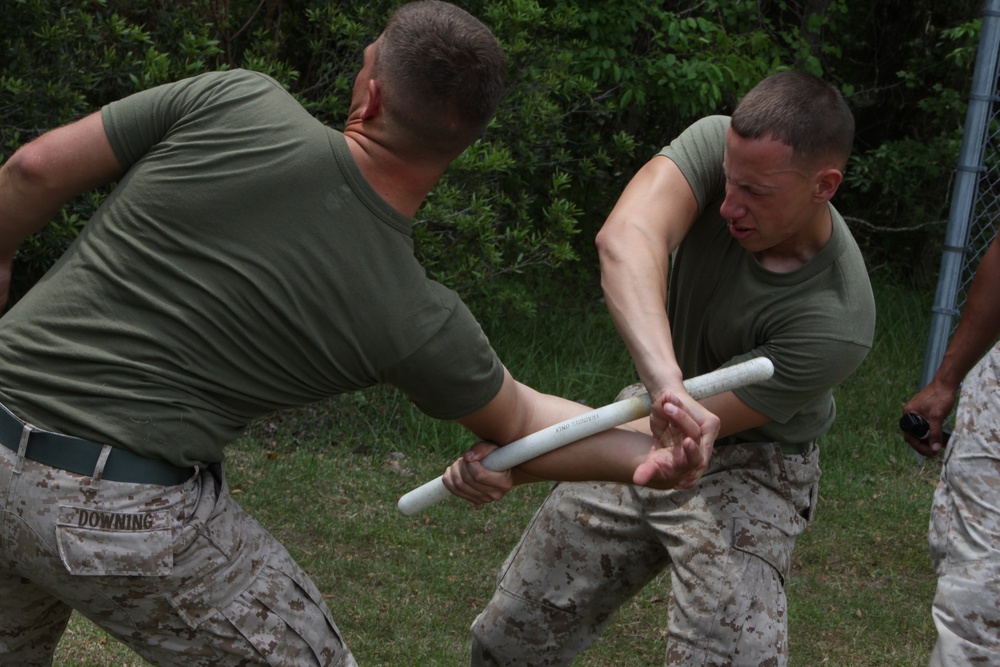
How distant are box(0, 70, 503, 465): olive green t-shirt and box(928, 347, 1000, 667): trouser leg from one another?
4.65 feet

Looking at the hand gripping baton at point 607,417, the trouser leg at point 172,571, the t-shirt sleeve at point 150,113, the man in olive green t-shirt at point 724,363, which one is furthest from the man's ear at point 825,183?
the trouser leg at point 172,571

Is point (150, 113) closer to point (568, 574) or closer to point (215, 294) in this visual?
point (215, 294)

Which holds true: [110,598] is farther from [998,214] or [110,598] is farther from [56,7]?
[998,214]

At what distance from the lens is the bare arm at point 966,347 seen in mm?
3633

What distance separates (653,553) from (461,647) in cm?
119

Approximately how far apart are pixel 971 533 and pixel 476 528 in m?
2.79

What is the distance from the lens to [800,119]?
318 cm

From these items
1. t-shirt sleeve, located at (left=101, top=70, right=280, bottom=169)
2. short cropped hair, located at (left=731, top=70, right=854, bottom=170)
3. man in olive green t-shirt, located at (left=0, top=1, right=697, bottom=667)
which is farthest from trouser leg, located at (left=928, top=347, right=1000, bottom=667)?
t-shirt sleeve, located at (left=101, top=70, right=280, bottom=169)

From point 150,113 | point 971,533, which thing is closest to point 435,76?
point 150,113

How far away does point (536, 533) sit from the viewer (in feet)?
12.0

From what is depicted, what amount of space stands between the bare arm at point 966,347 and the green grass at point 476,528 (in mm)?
1367

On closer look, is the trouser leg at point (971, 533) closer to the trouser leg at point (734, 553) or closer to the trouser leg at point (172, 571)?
the trouser leg at point (734, 553)

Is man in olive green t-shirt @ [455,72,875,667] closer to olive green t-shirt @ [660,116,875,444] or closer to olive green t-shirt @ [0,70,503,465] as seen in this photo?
olive green t-shirt @ [660,116,875,444]

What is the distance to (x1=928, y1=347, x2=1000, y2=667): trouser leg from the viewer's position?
299 cm
